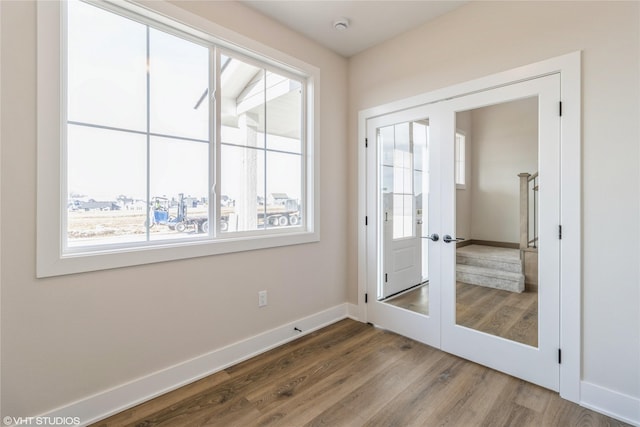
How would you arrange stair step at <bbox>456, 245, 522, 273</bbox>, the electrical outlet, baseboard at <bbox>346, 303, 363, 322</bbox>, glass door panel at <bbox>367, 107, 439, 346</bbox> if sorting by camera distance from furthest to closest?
baseboard at <bbox>346, 303, 363, 322</bbox> < glass door panel at <bbox>367, 107, 439, 346</bbox> < the electrical outlet < stair step at <bbox>456, 245, 522, 273</bbox>

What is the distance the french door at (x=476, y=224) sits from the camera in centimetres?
192

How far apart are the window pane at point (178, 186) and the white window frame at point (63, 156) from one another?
0.28 feet

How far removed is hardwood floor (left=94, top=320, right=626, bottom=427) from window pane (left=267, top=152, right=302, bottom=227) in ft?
3.84

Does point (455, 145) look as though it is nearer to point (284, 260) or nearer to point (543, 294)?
point (543, 294)

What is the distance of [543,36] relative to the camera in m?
1.89

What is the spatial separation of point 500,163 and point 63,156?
2852 millimetres

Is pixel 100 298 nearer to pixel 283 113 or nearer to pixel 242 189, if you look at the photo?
pixel 242 189

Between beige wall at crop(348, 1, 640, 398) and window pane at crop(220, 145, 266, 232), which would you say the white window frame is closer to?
window pane at crop(220, 145, 266, 232)

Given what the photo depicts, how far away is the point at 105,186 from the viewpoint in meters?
1.76

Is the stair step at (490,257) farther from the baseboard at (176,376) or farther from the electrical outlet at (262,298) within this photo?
the electrical outlet at (262,298)

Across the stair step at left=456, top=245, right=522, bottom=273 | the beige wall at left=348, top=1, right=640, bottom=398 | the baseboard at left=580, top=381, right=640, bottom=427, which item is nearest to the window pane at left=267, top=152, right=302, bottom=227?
the stair step at left=456, top=245, right=522, bottom=273

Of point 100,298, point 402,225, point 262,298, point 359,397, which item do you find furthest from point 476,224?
point 100,298

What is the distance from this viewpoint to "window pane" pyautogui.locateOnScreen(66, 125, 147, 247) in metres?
1.66

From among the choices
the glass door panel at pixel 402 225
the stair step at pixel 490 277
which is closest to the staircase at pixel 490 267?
the stair step at pixel 490 277
